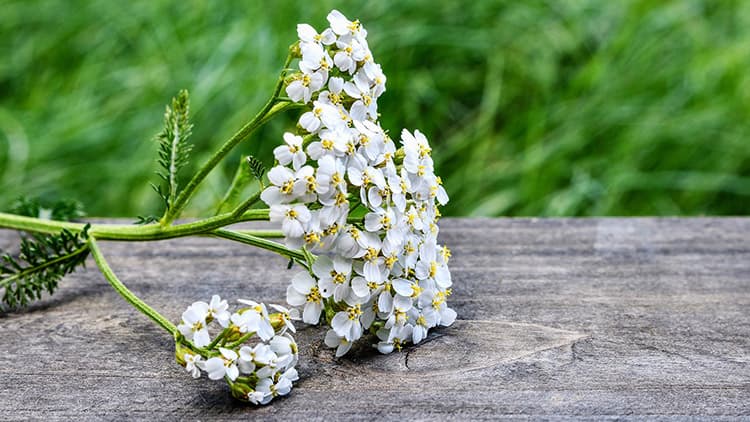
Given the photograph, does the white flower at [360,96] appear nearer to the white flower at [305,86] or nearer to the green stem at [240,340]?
the white flower at [305,86]

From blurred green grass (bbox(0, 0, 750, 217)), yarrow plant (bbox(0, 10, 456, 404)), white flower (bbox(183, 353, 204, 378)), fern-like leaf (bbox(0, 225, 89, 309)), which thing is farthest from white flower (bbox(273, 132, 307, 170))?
blurred green grass (bbox(0, 0, 750, 217))

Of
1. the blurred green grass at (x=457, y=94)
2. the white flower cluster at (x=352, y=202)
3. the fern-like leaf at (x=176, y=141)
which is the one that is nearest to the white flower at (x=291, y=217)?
the white flower cluster at (x=352, y=202)

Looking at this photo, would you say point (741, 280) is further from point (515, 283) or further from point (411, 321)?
point (411, 321)

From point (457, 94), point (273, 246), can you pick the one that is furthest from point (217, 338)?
point (457, 94)

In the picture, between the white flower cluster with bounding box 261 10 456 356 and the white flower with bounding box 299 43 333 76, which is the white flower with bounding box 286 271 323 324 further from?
the white flower with bounding box 299 43 333 76

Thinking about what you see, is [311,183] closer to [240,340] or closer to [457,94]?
[240,340]

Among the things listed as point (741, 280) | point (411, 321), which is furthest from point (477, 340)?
point (741, 280)
